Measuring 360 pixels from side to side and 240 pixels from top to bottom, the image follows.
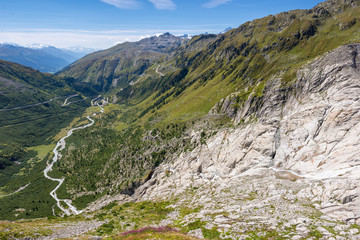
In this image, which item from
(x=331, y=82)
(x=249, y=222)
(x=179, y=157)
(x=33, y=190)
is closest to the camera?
(x=249, y=222)

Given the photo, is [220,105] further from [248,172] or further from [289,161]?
[289,161]

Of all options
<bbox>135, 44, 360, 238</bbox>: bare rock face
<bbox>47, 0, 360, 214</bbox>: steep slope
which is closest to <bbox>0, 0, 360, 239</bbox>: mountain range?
<bbox>135, 44, 360, 238</bbox>: bare rock face

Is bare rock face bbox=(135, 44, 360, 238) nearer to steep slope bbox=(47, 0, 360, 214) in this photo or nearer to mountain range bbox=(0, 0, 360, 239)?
mountain range bbox=(0, 0, 360, 239)

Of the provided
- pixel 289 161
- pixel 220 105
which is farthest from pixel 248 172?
pixel 220 105

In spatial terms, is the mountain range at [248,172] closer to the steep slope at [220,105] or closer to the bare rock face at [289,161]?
the bare rock face at [289,161]

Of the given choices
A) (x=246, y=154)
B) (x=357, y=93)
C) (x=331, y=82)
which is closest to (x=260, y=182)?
(x=246, y=154)

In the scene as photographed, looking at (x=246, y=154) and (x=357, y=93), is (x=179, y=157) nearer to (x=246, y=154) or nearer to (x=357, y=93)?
(x=246, y=154)

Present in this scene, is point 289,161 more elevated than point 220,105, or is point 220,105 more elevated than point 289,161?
point 220,105

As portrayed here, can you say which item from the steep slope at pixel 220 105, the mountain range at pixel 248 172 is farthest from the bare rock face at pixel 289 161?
the steep slope at pixel 220 105
